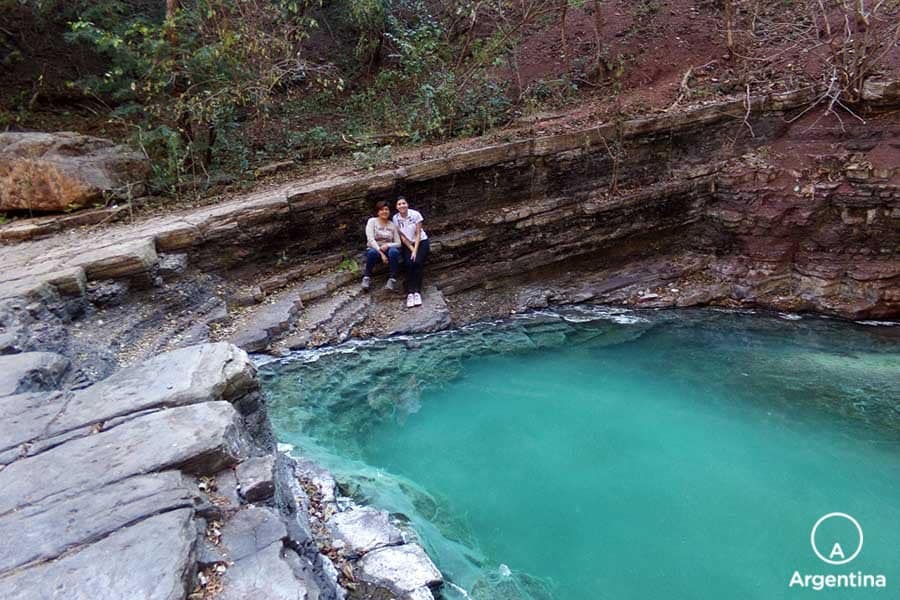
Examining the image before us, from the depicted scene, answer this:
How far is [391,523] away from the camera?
3729 mm

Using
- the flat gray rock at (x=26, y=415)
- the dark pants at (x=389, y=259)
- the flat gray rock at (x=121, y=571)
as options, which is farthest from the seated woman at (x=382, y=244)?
the flat gray rock at (x=121, y=571)

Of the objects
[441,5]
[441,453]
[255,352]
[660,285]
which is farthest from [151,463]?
[441,5]

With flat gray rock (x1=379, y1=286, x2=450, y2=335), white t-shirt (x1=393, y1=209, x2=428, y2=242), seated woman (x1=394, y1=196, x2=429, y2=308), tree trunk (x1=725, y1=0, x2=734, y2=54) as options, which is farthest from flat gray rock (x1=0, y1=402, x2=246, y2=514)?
tree trunk (x1=725, y1=0, x2=734, y2=54)

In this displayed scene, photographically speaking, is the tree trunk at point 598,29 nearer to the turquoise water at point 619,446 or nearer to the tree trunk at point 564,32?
the tree trunk at point 564,32

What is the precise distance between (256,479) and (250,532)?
1.08ft

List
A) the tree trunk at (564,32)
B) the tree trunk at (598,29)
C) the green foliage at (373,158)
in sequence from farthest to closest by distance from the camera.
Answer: the tree trunk at (564,32) < the tree trunk at (598,29) < the green foliage at (373,158)

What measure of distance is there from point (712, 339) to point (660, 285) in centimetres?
140

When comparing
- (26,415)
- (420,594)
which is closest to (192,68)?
(26,415)

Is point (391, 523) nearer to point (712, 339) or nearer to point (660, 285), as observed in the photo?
point (712, 339)

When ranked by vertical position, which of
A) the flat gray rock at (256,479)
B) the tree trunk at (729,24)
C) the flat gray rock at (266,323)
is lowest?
Answer: the flat gray rock at (266,323)

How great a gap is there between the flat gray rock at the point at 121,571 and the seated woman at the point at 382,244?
467 centimetres

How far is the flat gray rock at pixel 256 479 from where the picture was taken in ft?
9.39

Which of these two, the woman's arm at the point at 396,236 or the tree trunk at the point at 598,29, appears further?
the tree trunk at the point at 598,29

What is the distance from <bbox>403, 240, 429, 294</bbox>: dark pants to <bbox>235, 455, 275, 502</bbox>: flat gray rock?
415cm
